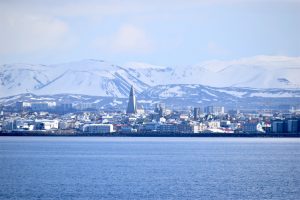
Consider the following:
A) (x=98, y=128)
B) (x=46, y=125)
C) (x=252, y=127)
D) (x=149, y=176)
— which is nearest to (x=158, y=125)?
(x=98, y=128)

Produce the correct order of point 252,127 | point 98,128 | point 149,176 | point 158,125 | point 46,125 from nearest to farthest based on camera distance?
point 149,176 → point 252,127 → point 98,128 → point 158,125 → point 46,125

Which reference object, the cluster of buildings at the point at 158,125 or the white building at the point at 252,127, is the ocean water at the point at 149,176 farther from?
the white building at the point at 252,127

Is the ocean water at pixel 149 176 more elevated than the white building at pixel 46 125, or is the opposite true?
the white building at pixel 46 125

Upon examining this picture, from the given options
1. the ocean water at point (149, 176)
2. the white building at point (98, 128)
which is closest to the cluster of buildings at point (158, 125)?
the white building at point (98, 128)

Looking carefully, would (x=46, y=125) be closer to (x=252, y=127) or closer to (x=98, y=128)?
(x=98, y=128)

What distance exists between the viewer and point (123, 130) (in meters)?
119

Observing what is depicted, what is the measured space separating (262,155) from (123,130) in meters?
58.2

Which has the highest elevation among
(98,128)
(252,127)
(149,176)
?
(252,127)

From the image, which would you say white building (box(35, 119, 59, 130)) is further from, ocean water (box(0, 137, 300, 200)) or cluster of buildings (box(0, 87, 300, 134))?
ocean water (box(0, 137, 300, 200))

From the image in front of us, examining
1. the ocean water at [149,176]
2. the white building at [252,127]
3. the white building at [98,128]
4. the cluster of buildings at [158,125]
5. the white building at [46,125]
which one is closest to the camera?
the ocean water at [149,176]

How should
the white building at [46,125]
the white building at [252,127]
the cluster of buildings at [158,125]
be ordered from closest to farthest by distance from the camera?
1. the cluster of buildings at [158,125]
2. the white building at [252,127]
3. the white building at [46,125]

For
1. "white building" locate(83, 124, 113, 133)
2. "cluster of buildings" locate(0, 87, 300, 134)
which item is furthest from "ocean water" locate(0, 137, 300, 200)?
"white building" locate(83, 124, 113, 133)

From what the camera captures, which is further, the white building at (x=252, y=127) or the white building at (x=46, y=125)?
the white building at (x=46, y=125)

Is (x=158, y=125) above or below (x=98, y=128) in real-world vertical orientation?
above
